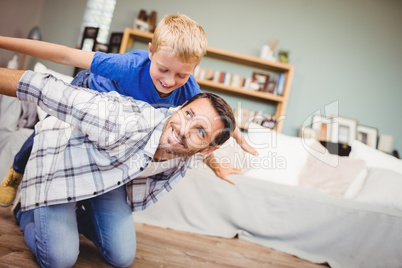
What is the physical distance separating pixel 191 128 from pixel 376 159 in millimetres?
2299

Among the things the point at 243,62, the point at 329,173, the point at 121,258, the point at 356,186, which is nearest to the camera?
the point at 121,258

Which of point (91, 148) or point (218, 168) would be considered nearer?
point (91, 148)

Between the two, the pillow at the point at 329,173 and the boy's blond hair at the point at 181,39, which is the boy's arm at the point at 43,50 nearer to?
the boy's blond hair at the point at 181,39

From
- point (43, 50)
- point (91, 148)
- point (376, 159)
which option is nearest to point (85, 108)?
point (91, 148)

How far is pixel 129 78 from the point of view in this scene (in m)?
1.45

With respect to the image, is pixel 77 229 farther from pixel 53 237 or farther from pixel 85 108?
pixel 85 108

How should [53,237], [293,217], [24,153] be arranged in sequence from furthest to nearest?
[293,217]
[24,153]
[53,237]

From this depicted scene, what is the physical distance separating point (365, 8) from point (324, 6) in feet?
1.88

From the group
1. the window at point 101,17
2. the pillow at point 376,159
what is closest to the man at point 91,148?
the pillow at point 376,159

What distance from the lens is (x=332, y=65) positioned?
13.3ft

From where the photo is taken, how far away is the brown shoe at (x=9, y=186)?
58.6 inches

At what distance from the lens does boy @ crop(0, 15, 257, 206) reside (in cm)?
128

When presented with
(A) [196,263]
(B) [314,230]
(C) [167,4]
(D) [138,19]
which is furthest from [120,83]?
(C) [167,4]

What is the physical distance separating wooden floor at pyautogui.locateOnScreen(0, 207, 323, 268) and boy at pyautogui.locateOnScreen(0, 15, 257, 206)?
1.17 ft
